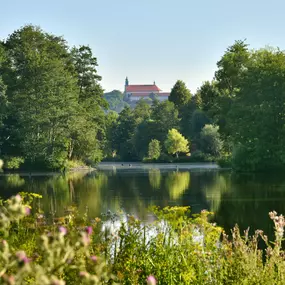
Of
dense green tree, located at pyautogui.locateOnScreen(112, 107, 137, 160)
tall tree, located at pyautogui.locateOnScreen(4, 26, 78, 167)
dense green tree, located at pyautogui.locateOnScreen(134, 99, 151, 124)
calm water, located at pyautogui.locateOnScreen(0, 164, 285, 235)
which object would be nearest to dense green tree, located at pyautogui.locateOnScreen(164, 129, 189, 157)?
dense green tree, located at pyautogui.locateOnScreen(112, 107, 137, 160)

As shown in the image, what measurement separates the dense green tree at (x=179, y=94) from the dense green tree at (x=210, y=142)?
28.9m

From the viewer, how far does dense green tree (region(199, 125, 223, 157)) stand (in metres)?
85.2

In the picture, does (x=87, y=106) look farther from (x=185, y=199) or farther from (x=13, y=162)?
(x=185, y=199)

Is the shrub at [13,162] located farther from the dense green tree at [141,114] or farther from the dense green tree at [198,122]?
the dense green tree at [141,114]

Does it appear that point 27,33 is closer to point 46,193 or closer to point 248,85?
point 248,85

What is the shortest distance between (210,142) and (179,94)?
3292cm

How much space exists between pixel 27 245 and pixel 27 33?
2141 inches

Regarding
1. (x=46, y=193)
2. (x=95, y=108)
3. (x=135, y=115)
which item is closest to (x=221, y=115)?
(x=95, y=108)

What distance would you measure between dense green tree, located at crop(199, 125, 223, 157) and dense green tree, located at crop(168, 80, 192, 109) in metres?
28.9

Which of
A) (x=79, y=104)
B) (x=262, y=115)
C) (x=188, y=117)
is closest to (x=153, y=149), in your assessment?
(x=188, y=117)

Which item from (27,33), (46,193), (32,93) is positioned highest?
(27,33)

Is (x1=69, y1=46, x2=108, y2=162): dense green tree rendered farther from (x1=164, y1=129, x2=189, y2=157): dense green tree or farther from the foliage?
(x1=164, y1=129, x2=189, y2=157): dense green tree

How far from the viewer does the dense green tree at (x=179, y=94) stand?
383ft

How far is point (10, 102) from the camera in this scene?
181ft
